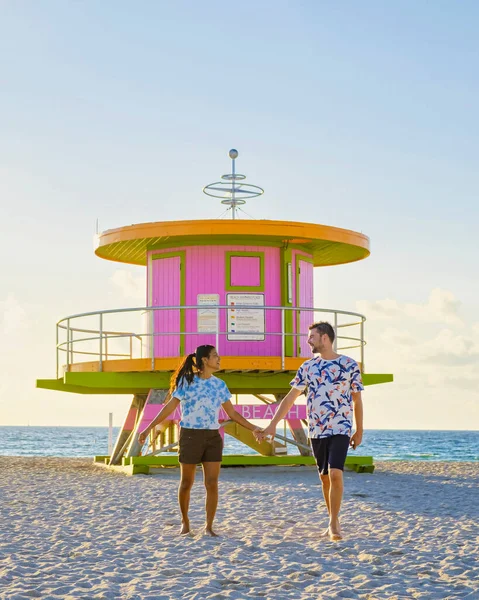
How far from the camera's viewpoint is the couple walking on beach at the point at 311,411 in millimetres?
8281

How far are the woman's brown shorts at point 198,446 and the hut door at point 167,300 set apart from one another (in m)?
8.80

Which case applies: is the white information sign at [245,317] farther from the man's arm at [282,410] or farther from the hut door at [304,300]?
the man's arm at [282,410]

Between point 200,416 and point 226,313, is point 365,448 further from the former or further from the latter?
point 200,416

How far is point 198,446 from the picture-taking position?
8562 millimetres

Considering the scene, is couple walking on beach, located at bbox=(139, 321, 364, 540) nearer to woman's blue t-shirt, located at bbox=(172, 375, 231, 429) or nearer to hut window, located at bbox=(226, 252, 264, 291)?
woman's blue t-shirt, located at bbox=(172, 375, 231, 429)

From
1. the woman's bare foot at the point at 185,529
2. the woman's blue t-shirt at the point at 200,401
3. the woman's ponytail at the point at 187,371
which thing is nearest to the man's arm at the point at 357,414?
the woman's blue t-shirt at the point at 200,401

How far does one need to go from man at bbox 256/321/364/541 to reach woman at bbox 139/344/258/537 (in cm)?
78

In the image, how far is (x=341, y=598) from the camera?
6227 millimetres

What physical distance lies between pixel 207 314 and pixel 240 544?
8958 mm

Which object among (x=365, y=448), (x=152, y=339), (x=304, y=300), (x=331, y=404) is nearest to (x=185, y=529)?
(x=331, y=404)

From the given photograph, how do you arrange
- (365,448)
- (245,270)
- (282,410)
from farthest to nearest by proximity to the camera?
(365,448) < (245,270) < (282,410)

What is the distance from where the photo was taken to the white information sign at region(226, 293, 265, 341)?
1703 cm

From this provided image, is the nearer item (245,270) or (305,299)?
(245,270)

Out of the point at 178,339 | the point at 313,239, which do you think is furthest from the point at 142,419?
the point at 313,239
